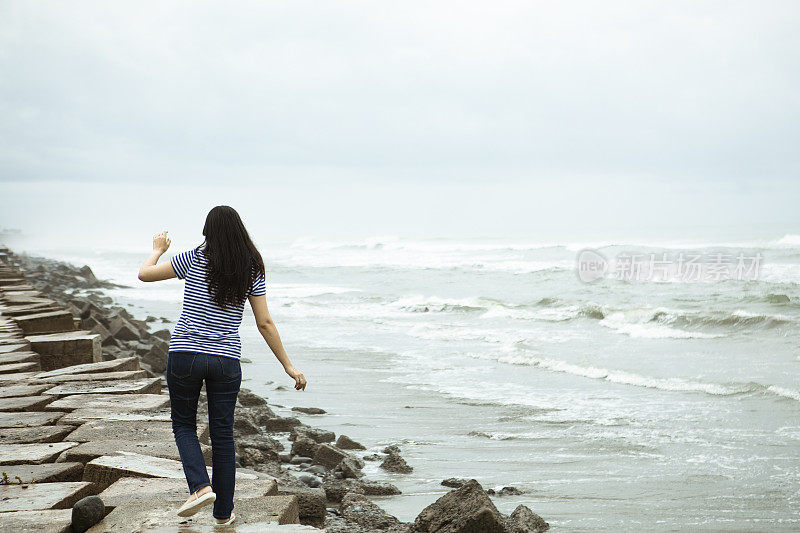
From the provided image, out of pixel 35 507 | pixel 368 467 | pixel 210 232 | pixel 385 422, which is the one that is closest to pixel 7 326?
pixel 385 422

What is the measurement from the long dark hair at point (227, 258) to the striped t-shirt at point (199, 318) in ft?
0.11

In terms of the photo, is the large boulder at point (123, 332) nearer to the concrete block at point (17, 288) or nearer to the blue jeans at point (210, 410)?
the concrete block at point (17, 288)

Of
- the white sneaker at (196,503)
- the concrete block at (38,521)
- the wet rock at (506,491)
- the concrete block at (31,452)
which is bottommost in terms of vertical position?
the wet rock at (506,491)

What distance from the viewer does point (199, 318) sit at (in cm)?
313

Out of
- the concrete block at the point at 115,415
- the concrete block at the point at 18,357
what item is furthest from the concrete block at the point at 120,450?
the concrete block at the point at 18,357

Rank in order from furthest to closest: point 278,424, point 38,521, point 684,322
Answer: point 684,322 → point 278,424 → point 38,521

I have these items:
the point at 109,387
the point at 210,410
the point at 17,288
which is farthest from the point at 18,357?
the point at 17,288

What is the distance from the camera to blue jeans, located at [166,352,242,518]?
311 centimetres

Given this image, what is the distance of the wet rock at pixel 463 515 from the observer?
152 inches

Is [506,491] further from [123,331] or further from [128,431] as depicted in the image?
[123,331]

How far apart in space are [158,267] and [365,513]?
86.8 inches

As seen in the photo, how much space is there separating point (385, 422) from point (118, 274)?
32.1 m

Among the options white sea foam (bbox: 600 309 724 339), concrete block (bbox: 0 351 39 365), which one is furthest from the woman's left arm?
white sea foam (bbox: 600 309 724 339)

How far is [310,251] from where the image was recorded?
190ft
